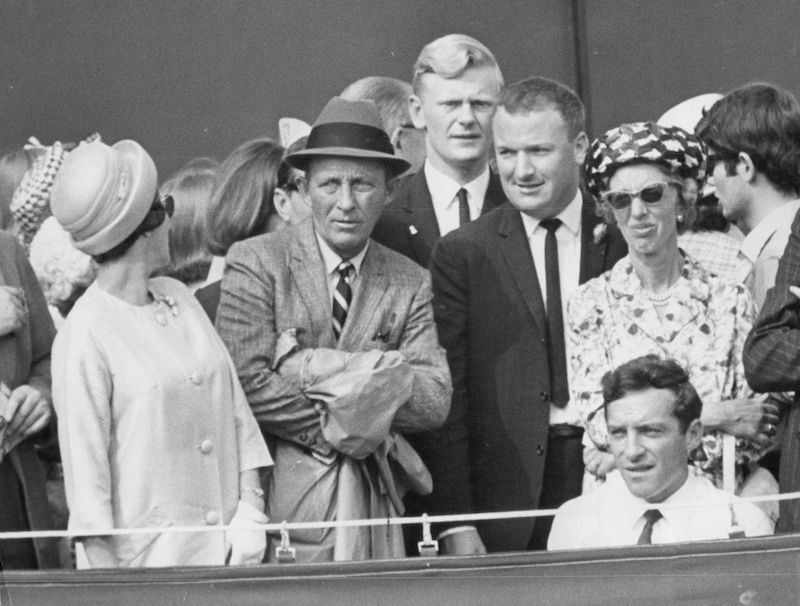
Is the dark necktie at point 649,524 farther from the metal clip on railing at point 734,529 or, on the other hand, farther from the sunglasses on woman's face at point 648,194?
the sunglasses on woman's face at point 648,194

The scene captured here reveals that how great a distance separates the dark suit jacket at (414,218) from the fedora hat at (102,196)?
1.04m

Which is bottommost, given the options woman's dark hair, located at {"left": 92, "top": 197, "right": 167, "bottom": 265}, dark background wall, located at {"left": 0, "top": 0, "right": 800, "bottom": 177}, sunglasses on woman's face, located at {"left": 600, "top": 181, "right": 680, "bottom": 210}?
woman's dark hair, located at {"left": 92, "top": 197, "right": 167, "bottom": 265}

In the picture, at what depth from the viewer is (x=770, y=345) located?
4617mm

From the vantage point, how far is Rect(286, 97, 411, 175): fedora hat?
5008 mm

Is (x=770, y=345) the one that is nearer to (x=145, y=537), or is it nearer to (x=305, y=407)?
(x=305, y=407)

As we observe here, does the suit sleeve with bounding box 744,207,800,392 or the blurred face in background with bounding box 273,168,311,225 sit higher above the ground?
the blurred face in background with bounding box 273,168,311,225

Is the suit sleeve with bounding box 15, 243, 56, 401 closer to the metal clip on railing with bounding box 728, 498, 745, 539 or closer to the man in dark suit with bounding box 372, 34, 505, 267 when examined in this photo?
the man in dark suit with bounding box 372, 34, 505, 267

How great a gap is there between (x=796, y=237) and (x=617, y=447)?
675mm

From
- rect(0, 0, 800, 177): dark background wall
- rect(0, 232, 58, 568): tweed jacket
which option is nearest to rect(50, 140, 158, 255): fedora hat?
rect(0, 232, 58, 568): tweed jacket

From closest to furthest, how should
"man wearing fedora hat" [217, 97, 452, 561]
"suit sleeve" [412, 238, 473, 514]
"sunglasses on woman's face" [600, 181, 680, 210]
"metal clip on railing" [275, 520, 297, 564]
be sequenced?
"metal clip on railing" [275, 520, 297, 564] → "man wearing fedora hat" [217, 97, 452, 561] → "sunglasses on woman's face" [600, 181, 680, 210] → "suit sleeve" [412, 238, 473, 514]

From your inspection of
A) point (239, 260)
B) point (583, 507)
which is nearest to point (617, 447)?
point (583, 507)

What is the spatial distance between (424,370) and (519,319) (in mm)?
473

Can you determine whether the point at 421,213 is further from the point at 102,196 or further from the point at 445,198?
the point at 102,196

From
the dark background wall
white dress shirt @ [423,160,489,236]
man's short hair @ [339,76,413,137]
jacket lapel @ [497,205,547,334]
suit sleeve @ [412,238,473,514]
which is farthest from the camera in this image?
the dark background wall
